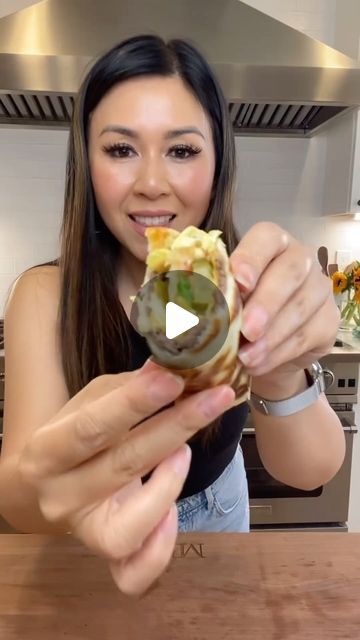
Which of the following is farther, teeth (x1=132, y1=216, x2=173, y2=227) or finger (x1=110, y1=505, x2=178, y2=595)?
teeth (x1=132, y1=216, x2=173, y2=227)

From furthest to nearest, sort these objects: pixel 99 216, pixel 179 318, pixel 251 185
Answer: pixel 251 185 → pixel 99 216 → pixel 179 318

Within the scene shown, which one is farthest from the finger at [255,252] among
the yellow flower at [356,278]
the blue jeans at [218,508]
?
the yellow flower at [356,278]

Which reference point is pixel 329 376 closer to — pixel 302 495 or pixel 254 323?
pixel 302 495

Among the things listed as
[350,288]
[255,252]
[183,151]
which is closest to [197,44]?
[183,151]

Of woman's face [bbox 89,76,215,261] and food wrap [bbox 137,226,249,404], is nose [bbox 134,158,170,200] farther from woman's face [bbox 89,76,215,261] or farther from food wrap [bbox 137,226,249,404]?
food wrap [bbox 137,226,249,404]

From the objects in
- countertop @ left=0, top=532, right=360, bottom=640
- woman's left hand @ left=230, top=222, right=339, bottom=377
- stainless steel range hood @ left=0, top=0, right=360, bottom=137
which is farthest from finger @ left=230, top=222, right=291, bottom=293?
stainless steel range hood @ left=0, top=0, right=360, bottom=137

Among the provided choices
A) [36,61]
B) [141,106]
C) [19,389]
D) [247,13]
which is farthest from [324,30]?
[19,389]
